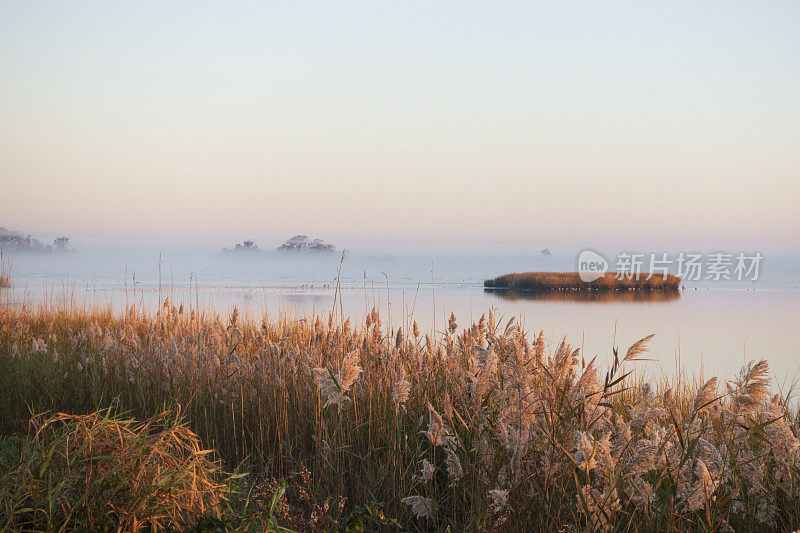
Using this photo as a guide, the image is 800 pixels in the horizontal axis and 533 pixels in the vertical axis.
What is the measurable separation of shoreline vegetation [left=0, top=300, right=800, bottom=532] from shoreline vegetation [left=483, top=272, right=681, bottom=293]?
26.6 metres

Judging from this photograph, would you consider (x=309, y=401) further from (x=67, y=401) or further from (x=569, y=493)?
(x=67, y=401)

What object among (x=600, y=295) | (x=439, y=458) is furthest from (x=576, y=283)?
(x=439, y=458)

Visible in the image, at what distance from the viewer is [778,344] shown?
466 inches

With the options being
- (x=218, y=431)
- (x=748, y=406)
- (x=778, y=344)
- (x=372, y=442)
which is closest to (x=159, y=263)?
(x=218, y=431)

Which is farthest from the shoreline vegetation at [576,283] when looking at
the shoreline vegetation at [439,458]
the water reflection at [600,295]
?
the shoreline vegetation at [439,458]

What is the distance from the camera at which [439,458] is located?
3.48 meters

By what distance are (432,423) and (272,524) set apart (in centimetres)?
75

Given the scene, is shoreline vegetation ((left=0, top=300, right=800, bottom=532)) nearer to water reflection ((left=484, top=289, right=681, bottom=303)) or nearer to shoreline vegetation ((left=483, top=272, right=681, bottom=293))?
water reflection ((left=484, top=289, right=681, bottom=303))

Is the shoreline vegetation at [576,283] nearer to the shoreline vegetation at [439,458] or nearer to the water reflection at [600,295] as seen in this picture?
the water reflection at [600,295]

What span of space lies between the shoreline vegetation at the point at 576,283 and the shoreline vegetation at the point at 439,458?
26.6 m

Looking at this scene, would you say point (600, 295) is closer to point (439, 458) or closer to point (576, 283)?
point (576, 283)

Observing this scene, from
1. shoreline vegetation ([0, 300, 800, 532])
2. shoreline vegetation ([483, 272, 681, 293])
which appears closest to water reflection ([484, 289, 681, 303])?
shoreline vegetation ([483, 272, 681, 293])

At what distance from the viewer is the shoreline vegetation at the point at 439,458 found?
2314 millimetres

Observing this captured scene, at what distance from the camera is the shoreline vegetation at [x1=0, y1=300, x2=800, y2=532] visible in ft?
7.59
